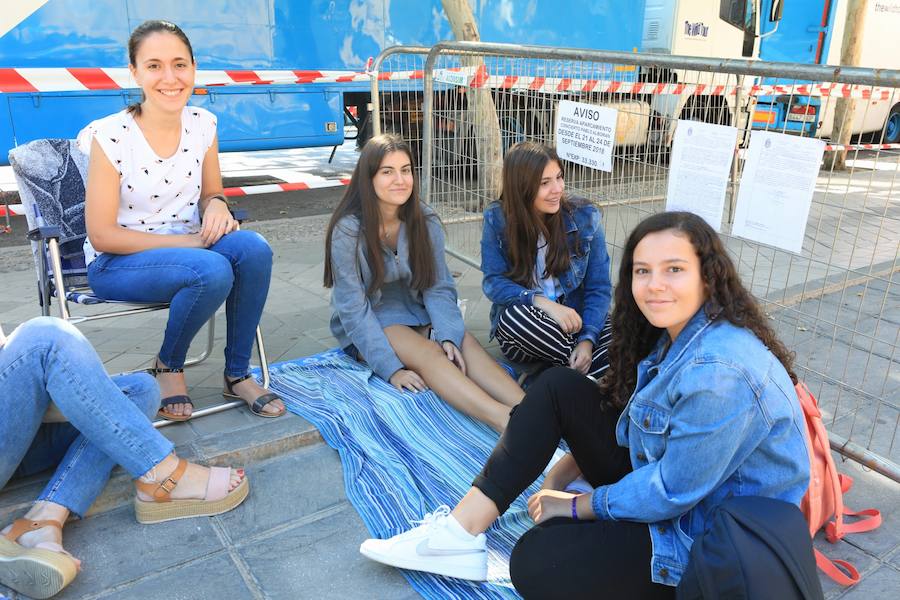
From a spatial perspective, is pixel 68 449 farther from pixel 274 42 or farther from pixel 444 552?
pixel 274 42

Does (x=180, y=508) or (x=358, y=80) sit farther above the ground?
(x=358, y=80)

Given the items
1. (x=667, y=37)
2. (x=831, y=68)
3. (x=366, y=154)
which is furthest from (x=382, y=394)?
(x=667, y=37)

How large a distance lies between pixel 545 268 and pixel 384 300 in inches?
28.8

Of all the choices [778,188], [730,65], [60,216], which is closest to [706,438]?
[778,188]

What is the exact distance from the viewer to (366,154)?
3.08 metres

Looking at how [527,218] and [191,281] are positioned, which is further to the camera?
[527,218]

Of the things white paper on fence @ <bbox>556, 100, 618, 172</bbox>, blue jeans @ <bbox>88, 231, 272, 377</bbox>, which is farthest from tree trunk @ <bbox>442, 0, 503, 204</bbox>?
blue jeans @ <bbox>88, 231, 272, 377</bbox>

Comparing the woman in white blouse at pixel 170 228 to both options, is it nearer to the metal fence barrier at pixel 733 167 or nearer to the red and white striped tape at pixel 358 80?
the metal fence barrier at pixel 733 167

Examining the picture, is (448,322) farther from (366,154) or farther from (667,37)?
(667,37)

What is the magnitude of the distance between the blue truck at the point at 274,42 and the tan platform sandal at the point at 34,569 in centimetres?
503

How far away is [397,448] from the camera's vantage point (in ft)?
9.22

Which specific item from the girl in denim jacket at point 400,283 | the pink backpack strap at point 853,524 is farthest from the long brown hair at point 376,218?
the pink backpack strap at point 853,524

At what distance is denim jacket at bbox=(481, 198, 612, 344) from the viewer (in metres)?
3.26

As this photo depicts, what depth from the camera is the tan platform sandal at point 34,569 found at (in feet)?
6.32
